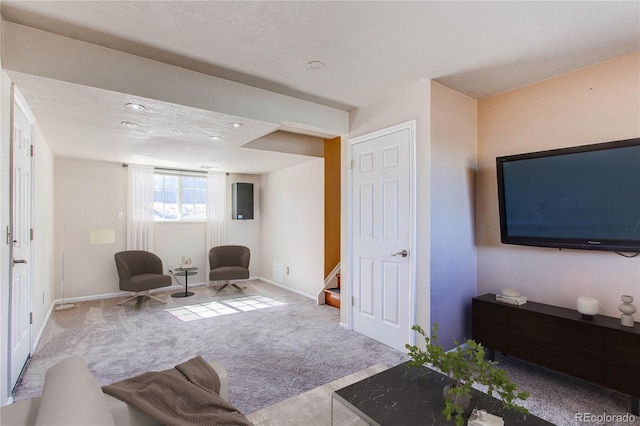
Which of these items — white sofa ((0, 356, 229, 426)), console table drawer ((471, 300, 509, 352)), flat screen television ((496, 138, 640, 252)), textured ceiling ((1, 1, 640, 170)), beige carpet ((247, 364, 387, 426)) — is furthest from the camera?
console table drawer ((471, 300, 509, 352))

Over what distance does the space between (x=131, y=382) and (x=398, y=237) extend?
7.93 ft

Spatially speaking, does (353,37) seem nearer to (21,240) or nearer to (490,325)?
(490,325)

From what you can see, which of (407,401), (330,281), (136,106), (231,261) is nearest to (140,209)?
(231,261)

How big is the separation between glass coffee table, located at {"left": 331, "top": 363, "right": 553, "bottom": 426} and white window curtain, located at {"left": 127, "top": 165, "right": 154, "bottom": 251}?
5071 millimetres

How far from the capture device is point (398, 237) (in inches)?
124

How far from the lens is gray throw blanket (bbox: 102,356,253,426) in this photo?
131 centimetres

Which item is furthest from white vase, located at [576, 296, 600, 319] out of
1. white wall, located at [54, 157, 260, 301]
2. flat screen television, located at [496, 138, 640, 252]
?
white wall, located at [54, 157, 260, 301]

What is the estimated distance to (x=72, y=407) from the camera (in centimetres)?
99

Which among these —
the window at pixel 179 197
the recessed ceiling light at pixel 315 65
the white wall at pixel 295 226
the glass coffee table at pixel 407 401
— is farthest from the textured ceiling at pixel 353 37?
the window at pixel 179 197

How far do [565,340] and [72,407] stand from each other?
2986mm

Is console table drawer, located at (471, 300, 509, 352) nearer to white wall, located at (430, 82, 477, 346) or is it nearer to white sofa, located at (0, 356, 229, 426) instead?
white wall, located at (430, 82, 477, 346)

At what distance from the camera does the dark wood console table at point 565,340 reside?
2094 mm

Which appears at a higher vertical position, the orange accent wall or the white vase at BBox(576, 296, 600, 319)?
the orange accent wall

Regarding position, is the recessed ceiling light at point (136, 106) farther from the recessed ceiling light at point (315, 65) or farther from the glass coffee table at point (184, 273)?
the glass coffee table at point (184, 273)
